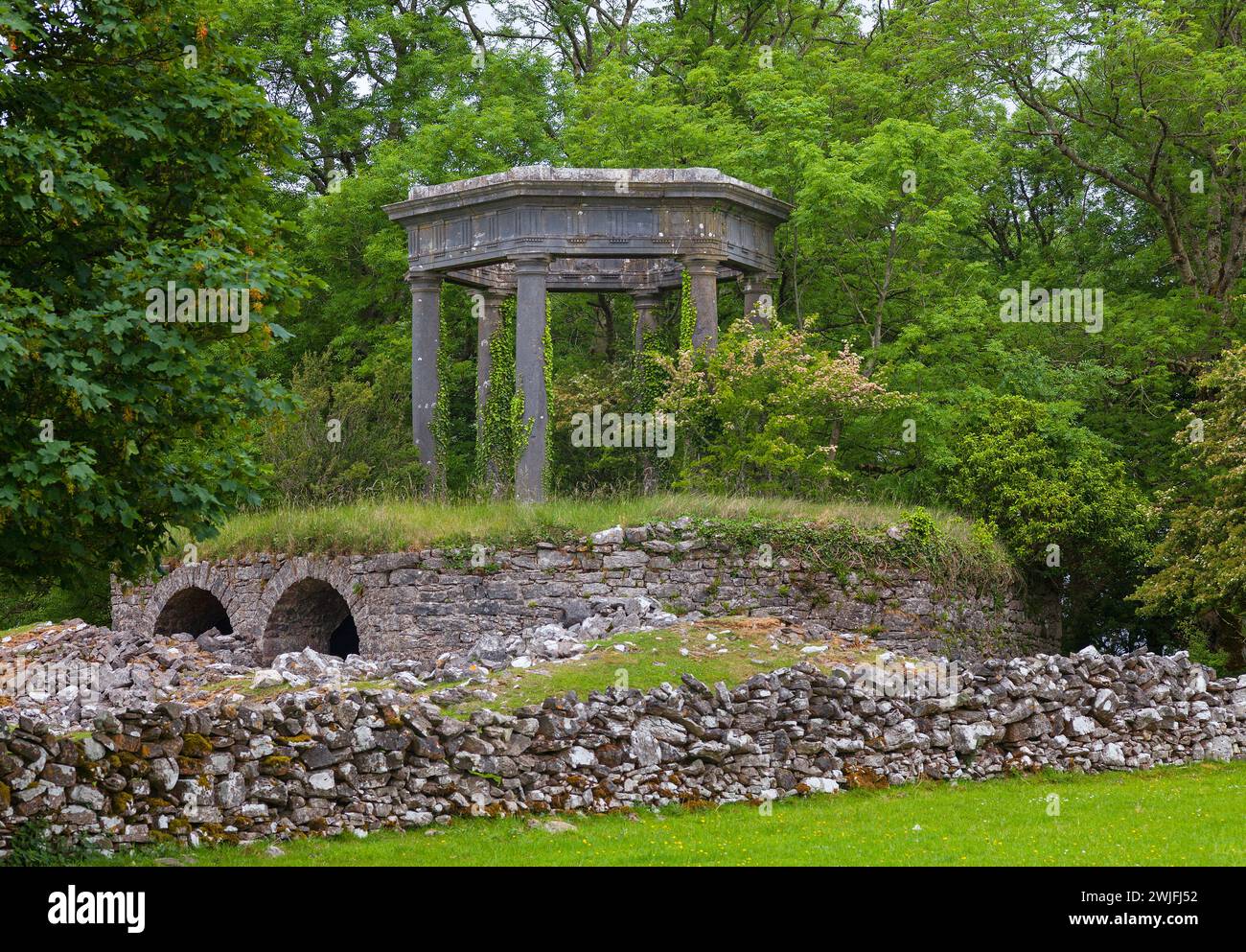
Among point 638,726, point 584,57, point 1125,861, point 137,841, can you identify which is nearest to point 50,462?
point 137,841

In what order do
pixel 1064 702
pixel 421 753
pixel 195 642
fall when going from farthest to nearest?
pixel 195 642
pixel 1064 702
pixel 421 753

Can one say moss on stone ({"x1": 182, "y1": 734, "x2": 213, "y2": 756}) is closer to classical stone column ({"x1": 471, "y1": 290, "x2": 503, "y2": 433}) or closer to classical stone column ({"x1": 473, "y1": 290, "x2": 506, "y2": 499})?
classical stone column ({"x1": 473, "y1": 290, "x2": 506, "y2": 499})

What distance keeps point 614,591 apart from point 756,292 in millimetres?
8861

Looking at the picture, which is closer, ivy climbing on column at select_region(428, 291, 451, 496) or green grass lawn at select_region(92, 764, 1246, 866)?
green grass lawn at select_region(92, 764, 1246, 866)

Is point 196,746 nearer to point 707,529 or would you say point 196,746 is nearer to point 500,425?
A: point 707,529

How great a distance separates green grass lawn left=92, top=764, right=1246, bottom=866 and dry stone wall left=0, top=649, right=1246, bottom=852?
34 cm

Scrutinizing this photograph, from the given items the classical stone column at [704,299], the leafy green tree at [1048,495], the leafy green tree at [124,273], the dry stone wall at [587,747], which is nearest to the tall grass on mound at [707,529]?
the leafy green tree at [1048,495]

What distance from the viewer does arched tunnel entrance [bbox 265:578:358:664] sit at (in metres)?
23.1

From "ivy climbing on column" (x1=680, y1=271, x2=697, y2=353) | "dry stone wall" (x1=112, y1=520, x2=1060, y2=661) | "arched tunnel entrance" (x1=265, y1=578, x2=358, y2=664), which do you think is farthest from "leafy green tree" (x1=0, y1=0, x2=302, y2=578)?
"ivy climbing on column" (x1=680, y1=271, x2=697, y2=353)

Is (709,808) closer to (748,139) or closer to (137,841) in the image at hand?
(137,841)

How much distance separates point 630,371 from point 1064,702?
14706 millimetres

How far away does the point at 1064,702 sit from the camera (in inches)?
669

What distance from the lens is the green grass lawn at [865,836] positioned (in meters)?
11.3

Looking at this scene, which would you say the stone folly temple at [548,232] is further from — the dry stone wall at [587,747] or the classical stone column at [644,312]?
the dry stone wall at [587,747]
